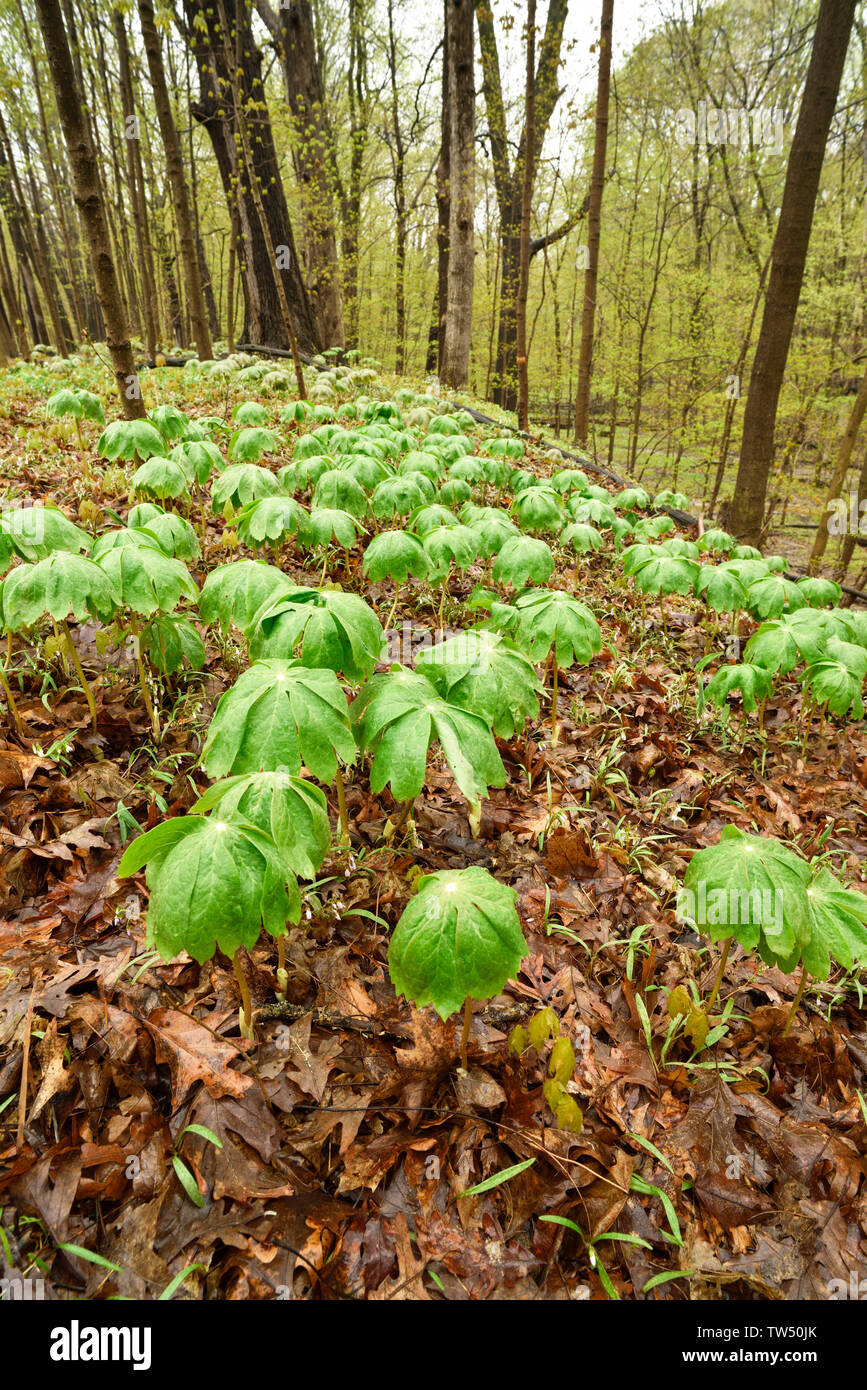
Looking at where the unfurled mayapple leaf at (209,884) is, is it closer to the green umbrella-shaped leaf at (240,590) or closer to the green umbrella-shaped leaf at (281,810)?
the green umbrella-shaped leaf at (281,810)

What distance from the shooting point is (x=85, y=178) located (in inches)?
128

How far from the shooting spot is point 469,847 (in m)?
2.28

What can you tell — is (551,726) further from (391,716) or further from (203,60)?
(203,60)

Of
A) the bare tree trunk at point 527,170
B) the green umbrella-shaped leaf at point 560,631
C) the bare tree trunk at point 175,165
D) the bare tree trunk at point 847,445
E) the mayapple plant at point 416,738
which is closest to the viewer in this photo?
the mayapple plant at point 416,738

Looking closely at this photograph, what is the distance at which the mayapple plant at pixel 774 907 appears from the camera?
57.1 inches

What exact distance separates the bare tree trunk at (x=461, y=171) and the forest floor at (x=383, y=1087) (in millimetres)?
10709

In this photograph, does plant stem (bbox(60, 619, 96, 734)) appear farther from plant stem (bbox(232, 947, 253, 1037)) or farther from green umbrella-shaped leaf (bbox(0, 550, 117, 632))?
plant stem (bbox(232, 947, 253, 1037))

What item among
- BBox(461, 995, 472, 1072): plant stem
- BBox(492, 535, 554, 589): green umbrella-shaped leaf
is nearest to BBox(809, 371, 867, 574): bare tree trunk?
BBox(492, 535, 554, 589): green umbrella-shaped leaf

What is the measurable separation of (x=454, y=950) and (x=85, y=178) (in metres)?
4.28

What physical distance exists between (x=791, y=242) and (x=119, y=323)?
6.21 metres

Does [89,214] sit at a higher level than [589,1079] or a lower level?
higher

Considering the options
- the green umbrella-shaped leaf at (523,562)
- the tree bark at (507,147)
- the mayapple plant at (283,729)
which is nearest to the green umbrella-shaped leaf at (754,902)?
the mayapple plant at (283,729)

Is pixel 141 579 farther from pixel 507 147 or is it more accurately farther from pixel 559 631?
pixel 507 147
